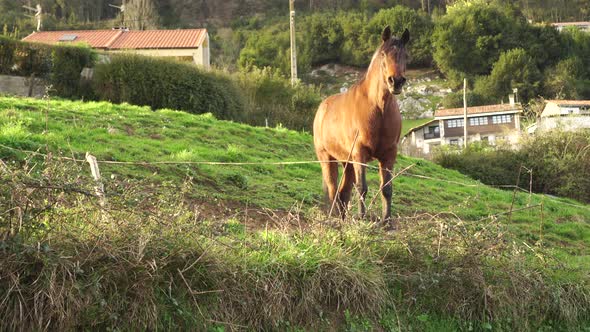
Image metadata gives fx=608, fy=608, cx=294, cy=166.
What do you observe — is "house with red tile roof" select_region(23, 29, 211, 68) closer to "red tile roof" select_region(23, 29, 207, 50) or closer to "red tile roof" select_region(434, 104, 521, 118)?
"red tile roof" select_region(23, 29, 207, 50)

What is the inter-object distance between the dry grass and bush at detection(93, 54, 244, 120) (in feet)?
68.2

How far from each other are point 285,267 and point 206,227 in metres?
0.78

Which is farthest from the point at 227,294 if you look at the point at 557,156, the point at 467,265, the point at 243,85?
the point at 557,156

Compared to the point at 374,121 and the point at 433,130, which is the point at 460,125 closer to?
the point at 433,130

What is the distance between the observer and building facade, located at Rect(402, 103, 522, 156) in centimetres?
6544

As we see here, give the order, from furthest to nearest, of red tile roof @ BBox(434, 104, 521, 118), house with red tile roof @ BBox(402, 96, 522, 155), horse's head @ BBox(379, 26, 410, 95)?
house with red tile roof @ BBox(402, 96, 522, 155) < red tile roof @ BBox(434, 104, 521, 118) < horse's head @ BBox(379, 26, 410, 95)

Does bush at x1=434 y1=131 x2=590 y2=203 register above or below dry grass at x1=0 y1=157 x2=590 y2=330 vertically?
below

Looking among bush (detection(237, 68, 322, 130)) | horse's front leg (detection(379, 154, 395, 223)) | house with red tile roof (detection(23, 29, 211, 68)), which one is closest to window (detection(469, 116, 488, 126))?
house with red tile roof (detection(23, 29, 211, 68))

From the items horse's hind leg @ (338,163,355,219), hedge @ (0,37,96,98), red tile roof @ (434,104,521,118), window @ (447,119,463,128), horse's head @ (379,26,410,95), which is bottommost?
window @ (447,119,463,128)

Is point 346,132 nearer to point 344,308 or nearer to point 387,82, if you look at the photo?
point 387,82

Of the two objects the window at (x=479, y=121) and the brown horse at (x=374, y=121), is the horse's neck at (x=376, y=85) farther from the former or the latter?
the window at (x=479, y=121)

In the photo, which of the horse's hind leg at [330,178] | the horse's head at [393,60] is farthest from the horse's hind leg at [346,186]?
the horse's head at [393,60]

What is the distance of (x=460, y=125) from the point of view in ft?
220

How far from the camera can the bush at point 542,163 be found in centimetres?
3294
